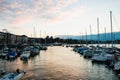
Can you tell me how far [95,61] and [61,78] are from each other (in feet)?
83.2

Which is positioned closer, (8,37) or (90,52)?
(90,52)

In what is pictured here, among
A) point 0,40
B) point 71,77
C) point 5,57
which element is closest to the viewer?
point 71,77

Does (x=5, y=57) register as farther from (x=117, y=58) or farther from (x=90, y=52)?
(x=117, y=58)

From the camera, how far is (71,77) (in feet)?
131

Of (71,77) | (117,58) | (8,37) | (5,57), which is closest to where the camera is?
(71,77)

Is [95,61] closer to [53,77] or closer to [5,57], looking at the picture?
[53,77]

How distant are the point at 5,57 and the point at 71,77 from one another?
41859mm

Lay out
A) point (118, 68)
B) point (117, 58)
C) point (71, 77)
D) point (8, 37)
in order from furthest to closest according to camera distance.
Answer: point (8, 37)
point (117, 58)
point (118, 68)
point (71, 77)

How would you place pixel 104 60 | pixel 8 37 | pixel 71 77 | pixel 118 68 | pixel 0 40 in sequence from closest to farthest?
pixel 71 77
pixel 118 68
pixel 104 60
pixel 0 40
pixel 8 37

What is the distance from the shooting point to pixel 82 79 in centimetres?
3800

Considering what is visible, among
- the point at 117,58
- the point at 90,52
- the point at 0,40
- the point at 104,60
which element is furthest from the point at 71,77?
the point at 0,40

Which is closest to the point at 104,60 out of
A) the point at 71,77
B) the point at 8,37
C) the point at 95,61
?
the point at 95,61

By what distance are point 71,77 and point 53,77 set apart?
3312 millimetres

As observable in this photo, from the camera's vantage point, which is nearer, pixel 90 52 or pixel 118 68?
pixel 118 68
